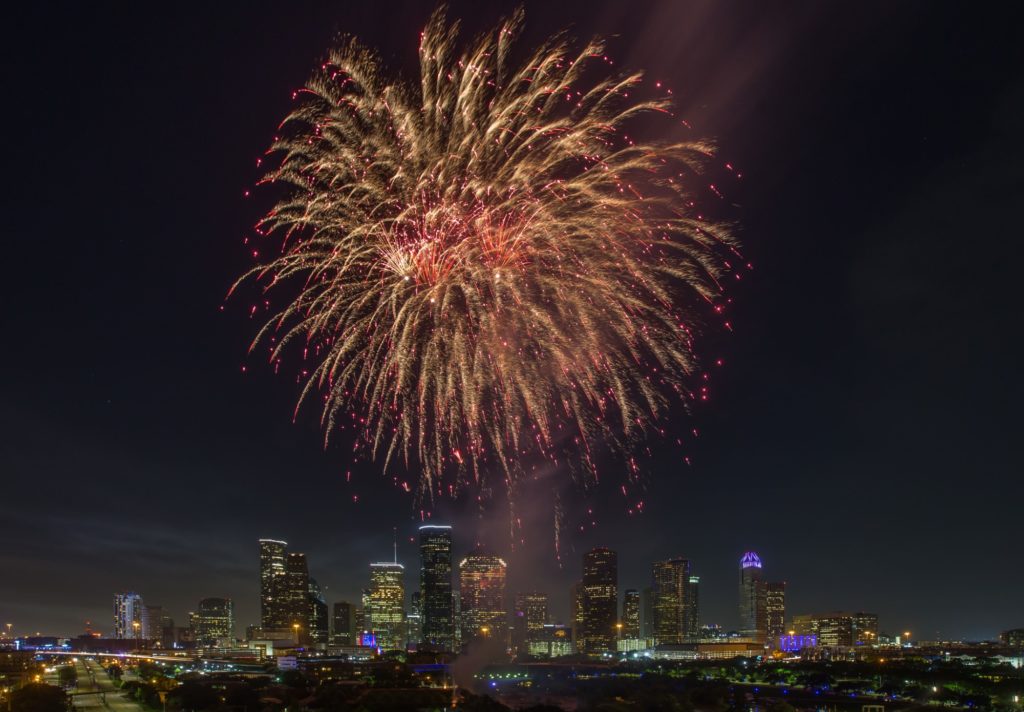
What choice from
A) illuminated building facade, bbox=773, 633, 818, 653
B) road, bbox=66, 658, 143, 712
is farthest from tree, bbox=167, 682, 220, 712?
illuminated building facade, bbox=773, 633, 818, 653

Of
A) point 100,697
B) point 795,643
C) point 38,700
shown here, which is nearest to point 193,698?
point 38,700

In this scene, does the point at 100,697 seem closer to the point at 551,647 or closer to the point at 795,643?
the point at 551,647

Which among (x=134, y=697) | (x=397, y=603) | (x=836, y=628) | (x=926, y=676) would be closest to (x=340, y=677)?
(x=134, y=697)

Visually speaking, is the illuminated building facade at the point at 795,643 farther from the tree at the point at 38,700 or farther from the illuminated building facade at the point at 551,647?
the tree at the point at 38,700

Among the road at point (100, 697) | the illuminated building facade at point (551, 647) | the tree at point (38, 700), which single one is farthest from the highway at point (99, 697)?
the illuminated building facade at point (551, 647)

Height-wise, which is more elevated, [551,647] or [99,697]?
[99,697]

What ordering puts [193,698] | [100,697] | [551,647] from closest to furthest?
[193,698], [100,697], [551,647]

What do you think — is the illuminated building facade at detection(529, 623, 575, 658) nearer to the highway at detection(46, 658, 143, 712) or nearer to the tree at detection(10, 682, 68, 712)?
the highway at detection(46, 658, 143, 712)

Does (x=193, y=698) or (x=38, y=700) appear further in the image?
(x=193, y=698)
